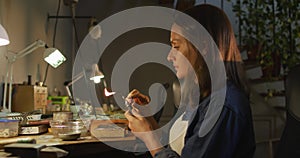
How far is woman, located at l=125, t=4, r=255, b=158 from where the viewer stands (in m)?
0.94

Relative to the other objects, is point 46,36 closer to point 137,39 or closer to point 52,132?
point 137,39

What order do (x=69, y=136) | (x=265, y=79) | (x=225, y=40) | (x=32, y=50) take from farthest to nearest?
(x=265, y=79), (x=32, y=50), (x=69, y=136), (x=225, y=40)

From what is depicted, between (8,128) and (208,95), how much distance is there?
75 cm

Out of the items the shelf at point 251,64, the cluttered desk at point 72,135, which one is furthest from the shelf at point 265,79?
the cluttered desk at point 72,135

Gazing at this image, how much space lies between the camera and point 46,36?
8.70 feet

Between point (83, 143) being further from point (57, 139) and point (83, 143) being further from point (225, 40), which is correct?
point (225, 40)

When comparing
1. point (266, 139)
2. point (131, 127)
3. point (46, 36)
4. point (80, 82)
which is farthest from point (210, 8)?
point (266, 139)

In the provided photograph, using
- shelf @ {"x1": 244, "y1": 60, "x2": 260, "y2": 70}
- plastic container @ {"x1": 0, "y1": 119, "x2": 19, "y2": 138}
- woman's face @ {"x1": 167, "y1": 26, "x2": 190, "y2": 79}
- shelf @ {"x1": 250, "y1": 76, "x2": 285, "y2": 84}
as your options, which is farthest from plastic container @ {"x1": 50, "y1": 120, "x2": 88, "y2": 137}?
shelf @ {"x1": 244, "y1": 60, "x2": 260, "y2": 70}

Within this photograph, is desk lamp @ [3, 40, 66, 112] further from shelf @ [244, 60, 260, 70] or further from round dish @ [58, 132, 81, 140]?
shelf @ [244, 60, 260, 70]

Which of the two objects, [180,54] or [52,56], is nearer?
[180,54]

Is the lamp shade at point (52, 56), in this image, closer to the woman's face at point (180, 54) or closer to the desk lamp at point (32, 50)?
the desk lamp at point (32, 50)

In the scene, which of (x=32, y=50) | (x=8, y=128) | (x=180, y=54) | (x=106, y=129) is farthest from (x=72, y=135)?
(x=32, y=50)

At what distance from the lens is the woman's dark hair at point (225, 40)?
1.05 m

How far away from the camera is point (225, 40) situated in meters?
1.06
